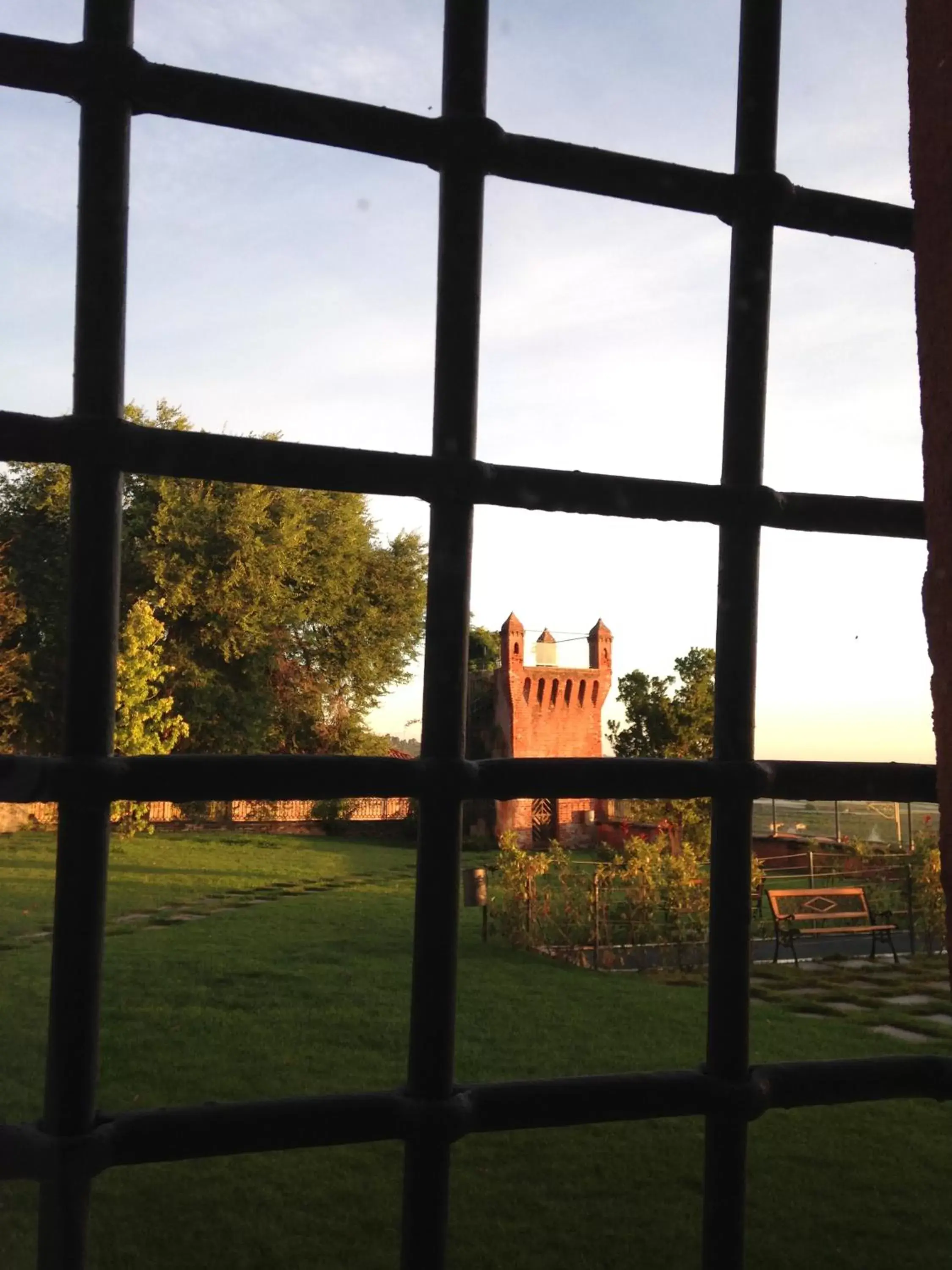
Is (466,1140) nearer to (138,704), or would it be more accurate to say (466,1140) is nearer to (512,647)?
(138,704)

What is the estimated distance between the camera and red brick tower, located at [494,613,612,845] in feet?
68.9

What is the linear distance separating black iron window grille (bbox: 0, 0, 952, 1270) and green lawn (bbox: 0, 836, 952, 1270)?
1.16 metres

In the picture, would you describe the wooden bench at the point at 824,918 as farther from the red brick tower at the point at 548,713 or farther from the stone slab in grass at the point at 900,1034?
the red brick tower at the point at 548,713

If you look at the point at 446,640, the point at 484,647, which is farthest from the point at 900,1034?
the point at 484,647

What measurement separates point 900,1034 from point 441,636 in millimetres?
4999

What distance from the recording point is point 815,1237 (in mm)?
2389

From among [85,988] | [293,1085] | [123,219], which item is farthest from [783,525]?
[293,1085]

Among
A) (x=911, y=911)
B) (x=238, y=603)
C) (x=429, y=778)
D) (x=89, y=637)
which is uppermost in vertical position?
(x=238, y=603)

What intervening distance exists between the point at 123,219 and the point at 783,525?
2.69 ft

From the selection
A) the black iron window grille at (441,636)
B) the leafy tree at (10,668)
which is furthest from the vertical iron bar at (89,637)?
the leafy tree at (10,668)

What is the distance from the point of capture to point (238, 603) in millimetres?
20594

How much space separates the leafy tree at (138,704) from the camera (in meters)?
14.1

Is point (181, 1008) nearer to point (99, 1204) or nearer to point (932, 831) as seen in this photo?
point (99, 1204)

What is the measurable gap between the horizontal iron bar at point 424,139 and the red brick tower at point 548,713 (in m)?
18.8
